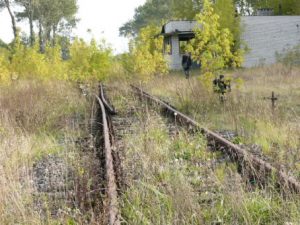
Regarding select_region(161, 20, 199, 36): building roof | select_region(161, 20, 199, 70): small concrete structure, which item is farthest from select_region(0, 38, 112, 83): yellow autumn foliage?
select_region(161, 20, 199, 36): building roof

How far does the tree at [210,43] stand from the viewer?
1114 centimetres

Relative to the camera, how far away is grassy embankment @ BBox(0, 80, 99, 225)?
3875 millimetres

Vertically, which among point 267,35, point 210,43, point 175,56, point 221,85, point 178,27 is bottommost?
point 221,85

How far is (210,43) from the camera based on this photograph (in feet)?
37.2

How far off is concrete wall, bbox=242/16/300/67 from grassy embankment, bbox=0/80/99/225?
29516 mm

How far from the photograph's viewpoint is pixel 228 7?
36938 mm

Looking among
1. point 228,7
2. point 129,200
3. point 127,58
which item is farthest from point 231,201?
point 228,7

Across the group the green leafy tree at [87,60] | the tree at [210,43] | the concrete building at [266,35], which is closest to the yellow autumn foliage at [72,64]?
the green leafy tree at [87,60]

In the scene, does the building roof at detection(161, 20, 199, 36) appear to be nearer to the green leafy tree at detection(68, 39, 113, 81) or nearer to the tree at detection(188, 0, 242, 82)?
the green leafy tree at detection(68, 39, 113, 81)

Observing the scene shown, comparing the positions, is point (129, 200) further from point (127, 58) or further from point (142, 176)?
point (127, 58)

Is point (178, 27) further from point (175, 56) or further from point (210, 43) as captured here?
point (210, 43)

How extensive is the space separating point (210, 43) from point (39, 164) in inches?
247

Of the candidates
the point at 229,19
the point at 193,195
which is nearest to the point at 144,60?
the point at 193,195

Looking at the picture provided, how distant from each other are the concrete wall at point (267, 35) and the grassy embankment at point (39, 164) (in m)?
29.5
